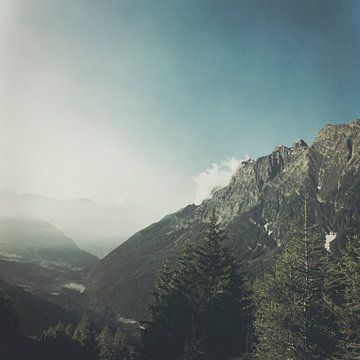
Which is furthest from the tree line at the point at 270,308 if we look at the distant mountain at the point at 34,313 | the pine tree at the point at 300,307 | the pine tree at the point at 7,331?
the distant mountain at the point at 34,313

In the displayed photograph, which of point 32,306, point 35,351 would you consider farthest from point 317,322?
point 32,306

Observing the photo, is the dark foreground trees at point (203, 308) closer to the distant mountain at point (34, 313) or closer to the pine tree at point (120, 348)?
the pine tree at point (120, 348)

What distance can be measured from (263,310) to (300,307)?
12.4 ft

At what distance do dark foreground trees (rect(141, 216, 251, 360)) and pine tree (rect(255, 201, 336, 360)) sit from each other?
3412 millimetres

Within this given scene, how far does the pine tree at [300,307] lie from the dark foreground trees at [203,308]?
3.41m

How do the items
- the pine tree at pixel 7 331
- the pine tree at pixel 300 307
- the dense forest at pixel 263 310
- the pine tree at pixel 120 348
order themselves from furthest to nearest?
the pine tree at pixel 120 348 → the pine tree at pixel 7 331 → the pine tree at pixel 300 307 → the dense forest at pixel 263 310

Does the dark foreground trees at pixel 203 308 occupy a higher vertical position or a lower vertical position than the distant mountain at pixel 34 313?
higher

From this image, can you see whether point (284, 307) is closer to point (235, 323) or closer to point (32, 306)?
point (235, 323)

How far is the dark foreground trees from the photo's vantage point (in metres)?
34.6

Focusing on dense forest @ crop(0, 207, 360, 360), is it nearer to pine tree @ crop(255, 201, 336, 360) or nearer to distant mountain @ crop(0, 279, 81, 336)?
pine tree @ crop(255, 201, 336, 360)

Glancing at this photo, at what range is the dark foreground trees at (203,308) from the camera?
34625mm

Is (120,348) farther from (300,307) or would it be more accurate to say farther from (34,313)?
(34,313)

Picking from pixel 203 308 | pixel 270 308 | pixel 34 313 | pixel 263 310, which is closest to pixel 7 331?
pixel 203 308

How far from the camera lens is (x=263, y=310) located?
3497cm
